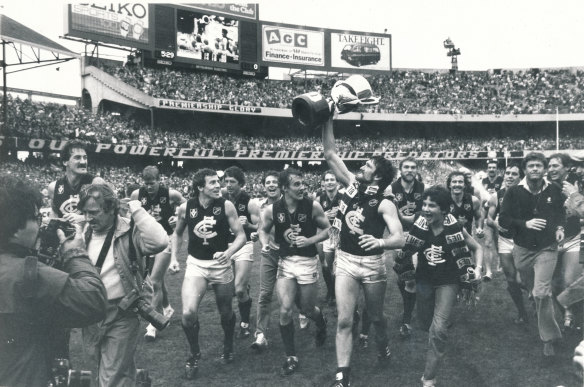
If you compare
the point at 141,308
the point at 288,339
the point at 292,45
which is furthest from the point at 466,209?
the point at 292,45

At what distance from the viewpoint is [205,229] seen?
19.4ft

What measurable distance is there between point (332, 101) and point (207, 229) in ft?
7.76

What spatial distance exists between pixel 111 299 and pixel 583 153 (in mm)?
5012

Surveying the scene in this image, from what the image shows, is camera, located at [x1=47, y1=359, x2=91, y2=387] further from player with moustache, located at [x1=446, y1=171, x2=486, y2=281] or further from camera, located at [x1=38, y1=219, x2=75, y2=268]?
player with moustache, located at [x1=446, y1=171, x2=486, y2=281]

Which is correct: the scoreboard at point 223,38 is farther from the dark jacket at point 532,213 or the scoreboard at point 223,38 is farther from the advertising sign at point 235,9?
the dark jacket at point 532,213

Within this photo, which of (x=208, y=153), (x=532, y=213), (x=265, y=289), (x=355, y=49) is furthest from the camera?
(x=355, y=49)

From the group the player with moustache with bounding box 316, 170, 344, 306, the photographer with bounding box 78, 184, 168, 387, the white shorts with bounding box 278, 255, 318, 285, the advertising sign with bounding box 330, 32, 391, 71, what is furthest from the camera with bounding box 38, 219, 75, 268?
the advertising sign with bounding box 330, 32, 391, 71

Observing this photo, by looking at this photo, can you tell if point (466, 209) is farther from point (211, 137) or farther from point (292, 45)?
point (292, 45)

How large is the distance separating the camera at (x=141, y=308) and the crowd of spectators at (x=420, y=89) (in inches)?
1347

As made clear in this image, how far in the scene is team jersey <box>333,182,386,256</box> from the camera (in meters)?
5.22

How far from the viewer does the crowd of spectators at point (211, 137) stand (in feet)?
94.0

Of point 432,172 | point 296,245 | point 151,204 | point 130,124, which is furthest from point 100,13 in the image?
point 296,245

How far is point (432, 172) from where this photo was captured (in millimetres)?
41969

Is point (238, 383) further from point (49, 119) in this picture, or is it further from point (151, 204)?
point (49, 119)
